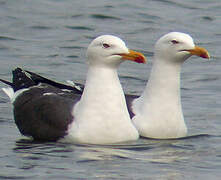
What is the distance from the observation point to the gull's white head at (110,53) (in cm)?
1206

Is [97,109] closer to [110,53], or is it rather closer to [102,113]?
[102,113]

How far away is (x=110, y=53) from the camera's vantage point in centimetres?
1211

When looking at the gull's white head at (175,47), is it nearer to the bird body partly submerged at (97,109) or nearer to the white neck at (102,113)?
the bird body partly submerged at (97,109)

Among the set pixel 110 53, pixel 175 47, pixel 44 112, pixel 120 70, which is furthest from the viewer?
pixel 120 70

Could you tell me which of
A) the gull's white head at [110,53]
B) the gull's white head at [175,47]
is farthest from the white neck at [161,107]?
the gull's white head at [110,53]

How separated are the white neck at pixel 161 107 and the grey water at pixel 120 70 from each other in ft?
0.52

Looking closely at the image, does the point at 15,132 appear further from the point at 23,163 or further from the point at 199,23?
the point at 199,23

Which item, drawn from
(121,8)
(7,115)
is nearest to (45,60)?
(7,115)

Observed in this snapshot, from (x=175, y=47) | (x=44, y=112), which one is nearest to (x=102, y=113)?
(x=44, y=112)

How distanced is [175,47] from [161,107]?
78 cm

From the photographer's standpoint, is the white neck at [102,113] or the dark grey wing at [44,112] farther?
the dark grey wing at [44,112]

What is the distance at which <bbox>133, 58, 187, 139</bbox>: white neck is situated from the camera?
12734 mm

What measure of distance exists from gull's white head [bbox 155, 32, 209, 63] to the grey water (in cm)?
107

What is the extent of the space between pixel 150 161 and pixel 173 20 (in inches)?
456
